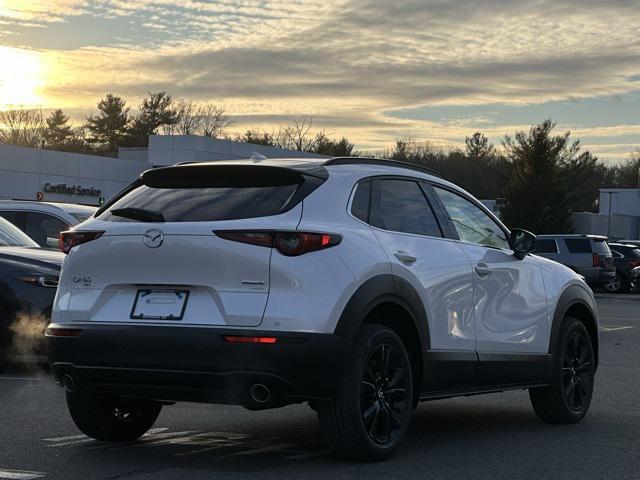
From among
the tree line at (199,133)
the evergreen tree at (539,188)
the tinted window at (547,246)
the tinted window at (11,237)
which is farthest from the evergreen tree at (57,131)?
the tinted window at (11,237)

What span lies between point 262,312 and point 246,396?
0.47 m

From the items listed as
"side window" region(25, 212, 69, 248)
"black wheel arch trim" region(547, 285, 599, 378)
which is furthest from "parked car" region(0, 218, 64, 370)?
"black wheel arch trim" region(547, 285, 599, 378)

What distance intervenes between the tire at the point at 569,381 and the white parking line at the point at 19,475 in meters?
3.92

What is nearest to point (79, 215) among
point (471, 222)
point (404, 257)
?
point (471, 222)

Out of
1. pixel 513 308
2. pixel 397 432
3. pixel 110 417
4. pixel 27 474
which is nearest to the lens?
pixel 27 474

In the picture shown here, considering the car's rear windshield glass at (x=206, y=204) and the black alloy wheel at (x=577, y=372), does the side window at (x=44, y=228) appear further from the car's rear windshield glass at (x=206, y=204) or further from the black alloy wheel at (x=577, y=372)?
the car's rear windshield glass at (x=206, y=204)

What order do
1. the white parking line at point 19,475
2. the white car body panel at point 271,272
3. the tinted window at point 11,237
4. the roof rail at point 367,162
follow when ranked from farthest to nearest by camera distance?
the tinted window at point 11,237 < the roof rail at point 367,162 < the white car body panel at point 271,272 < the white parking line at point 19,475

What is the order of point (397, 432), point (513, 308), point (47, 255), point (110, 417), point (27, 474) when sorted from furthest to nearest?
point (47, 255), point (513, 308), point (110, 417), point (397, 432), point (27, 474)

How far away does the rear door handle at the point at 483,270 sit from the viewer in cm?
766

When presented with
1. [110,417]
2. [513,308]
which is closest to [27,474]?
[110,417]

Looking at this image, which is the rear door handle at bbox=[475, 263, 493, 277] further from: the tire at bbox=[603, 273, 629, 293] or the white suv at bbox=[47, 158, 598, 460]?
the tire at bbox=[603, 273, 629, 293]

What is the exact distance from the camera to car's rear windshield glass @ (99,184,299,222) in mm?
6352

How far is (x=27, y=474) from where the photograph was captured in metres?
6.07

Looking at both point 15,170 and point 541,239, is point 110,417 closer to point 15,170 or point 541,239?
point 541,239
